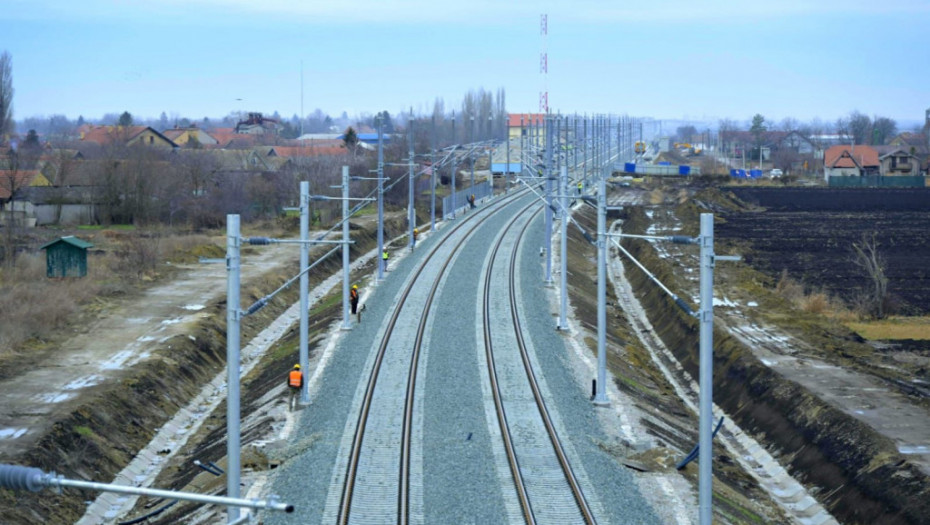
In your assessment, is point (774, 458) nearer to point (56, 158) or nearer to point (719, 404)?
point (719, 404)

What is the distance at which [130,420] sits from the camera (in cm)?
2247

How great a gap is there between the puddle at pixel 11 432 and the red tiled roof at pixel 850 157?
98452mm

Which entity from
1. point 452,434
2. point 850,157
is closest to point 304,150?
point 850,157

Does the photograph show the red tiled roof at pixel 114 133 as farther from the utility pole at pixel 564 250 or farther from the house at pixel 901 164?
the house at pixel 901 164

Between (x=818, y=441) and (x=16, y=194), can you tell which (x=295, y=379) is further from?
(x=16, y=194)

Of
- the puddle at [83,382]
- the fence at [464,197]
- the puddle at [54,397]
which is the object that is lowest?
the puddle at [54,397]

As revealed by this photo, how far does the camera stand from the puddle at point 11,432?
1998cm

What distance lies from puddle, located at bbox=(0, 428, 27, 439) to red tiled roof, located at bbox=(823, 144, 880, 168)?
98452 millimetres

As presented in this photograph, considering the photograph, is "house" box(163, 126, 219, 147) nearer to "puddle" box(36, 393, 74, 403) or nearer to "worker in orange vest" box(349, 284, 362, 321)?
"worker in orange vest" box(349, 284, 362, 321)

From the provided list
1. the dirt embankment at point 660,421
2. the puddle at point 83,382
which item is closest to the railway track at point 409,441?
the dirt embankment at point 660,421

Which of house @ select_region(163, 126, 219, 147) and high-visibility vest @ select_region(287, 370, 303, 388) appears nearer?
high-visibility vest @ select_region(287, 370, 303, 388)

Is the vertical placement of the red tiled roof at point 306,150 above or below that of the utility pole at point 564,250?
above

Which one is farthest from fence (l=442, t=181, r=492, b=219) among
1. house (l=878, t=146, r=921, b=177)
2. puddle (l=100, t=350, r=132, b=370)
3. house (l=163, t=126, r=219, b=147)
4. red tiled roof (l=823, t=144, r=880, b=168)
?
house (l=163, t=126, r=219, b=147)

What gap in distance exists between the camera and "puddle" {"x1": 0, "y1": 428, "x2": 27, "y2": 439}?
65.6ft
